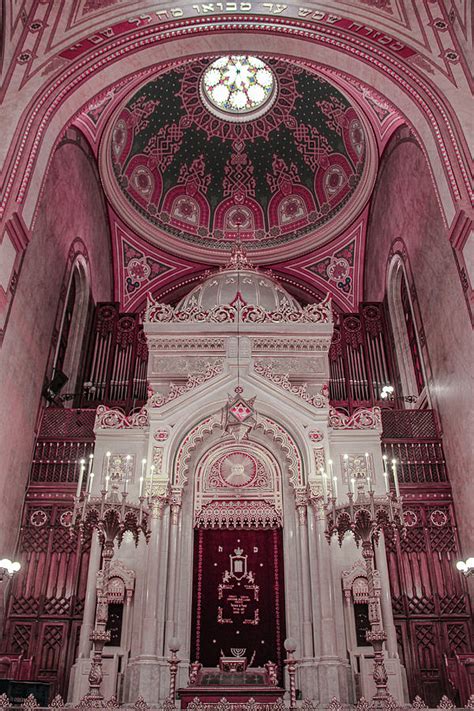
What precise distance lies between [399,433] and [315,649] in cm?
557

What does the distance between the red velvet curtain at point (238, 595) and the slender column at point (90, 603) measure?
180cm

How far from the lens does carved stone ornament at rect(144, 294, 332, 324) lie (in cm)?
1394

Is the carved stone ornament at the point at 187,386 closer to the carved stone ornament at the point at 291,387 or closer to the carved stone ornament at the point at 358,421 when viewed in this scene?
the carved stone ornament at the point at 291,387

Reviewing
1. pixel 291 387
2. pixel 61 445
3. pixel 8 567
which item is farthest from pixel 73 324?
pixel 8 567

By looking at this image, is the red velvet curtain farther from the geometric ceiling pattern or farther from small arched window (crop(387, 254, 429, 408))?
the geometric ceiling pattern

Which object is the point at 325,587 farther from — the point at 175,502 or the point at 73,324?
the point at 73,324

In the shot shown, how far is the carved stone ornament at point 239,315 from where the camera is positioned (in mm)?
13938

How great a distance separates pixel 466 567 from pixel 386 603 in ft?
5.75

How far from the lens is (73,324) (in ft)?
56.3

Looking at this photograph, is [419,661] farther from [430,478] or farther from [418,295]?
[418,295]

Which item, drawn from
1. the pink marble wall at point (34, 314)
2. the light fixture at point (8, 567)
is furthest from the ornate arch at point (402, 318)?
the light fixture at point (8, 567)

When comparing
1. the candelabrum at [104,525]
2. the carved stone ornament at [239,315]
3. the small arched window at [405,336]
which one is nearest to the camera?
the candelabrum at [104,525]

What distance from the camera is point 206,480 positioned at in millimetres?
12047

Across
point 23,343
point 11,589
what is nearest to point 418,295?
point 23,343
